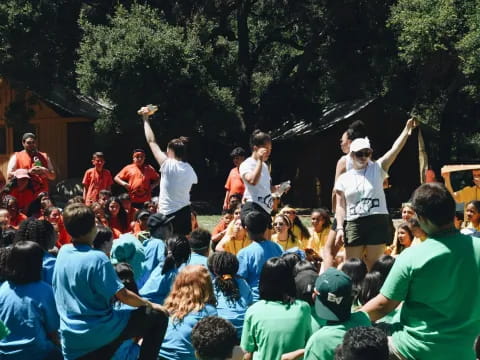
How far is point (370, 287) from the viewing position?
20.0 ft

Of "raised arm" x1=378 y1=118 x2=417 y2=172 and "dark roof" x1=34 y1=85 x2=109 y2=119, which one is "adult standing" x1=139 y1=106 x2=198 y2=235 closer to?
"raised arm" x1=378 y1=118 x2=417 y2=172

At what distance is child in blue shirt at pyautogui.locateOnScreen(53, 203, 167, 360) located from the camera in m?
5.53

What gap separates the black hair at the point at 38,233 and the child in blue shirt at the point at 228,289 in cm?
135

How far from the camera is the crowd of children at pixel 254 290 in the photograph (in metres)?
4.47

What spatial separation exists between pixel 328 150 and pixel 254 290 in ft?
57.8

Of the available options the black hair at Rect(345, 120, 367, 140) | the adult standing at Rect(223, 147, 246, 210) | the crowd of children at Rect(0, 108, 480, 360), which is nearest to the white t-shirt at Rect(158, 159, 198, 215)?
the crowd of children at Rect(0, 108, 480, 360)

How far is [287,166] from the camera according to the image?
25203 mm

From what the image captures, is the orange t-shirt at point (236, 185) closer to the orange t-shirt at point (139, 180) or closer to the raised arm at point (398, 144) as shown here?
the orange t-shirt at point (139, 180)

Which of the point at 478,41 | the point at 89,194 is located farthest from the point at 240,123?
the point at 89,194

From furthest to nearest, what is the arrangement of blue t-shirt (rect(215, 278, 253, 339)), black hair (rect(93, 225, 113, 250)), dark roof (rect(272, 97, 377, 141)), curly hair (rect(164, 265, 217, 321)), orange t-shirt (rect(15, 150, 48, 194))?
dark roof (rect(272, 97, 377, 141)) → orange t-shirt (rect(15, 150, 48, 194)) → black hair (rect(93, 225, 113, 250)) → blue t-shirt (rect(215, 278, 253, 339)) → curly hair (rect(164, 265, 217, 321))

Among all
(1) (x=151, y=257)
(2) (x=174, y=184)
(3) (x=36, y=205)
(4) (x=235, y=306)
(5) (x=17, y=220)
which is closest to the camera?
(4) (x=235, y=306)

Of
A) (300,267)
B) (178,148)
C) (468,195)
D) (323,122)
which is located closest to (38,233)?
(300,267)

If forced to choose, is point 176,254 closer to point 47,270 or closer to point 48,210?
point 47,270

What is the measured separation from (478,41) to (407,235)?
9.97m
